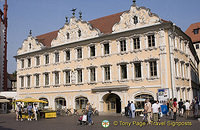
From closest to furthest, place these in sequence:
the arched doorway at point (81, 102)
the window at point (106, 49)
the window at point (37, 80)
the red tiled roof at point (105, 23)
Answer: the window at point (106, 49), the red tiled roof at point (105, 23), the arched doorway at point (81, 102), the window at point (37, 80)

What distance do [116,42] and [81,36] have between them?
19.8 ft

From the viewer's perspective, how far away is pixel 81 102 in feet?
112

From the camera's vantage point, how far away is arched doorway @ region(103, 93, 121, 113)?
103ft

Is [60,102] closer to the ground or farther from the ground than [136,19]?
closer to the ground

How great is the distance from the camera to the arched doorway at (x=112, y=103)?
3135cm

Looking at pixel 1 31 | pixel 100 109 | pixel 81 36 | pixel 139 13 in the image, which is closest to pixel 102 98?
pixel 100 109

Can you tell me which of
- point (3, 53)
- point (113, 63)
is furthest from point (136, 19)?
point (3, 53)

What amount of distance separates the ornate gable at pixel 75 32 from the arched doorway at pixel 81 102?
837 centimetres

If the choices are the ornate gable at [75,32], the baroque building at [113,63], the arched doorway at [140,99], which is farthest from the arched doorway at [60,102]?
the arched doorway at [140,99]

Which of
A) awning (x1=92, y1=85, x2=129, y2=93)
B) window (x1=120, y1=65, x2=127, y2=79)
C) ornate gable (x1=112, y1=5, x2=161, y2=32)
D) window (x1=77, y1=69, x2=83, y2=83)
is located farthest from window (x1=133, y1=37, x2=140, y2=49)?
window (x1=77, y1=69, x2=83, y2=83)

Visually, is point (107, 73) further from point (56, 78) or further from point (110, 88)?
point (56, 78)

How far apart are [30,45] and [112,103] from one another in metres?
19.1

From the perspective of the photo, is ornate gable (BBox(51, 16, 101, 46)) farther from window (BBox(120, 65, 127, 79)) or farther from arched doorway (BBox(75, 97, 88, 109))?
arched doorway (BBox(75, 97, 88, 109))

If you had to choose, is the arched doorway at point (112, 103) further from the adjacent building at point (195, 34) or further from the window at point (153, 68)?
the adjacent building at point (195, 34)
